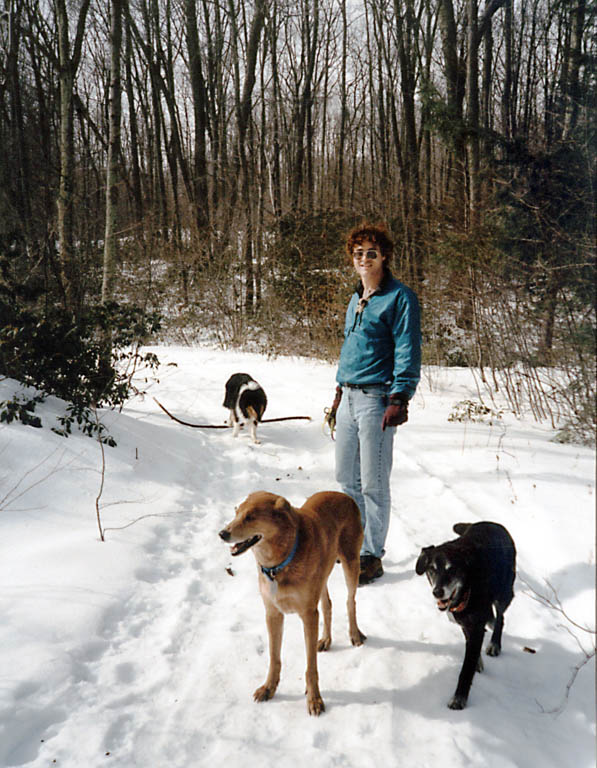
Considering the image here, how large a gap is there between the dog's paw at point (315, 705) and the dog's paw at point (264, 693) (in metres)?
0.16

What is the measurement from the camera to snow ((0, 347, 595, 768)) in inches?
40.5

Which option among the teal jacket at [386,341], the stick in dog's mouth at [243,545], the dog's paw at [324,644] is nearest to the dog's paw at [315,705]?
the dog's paw at [324,644]

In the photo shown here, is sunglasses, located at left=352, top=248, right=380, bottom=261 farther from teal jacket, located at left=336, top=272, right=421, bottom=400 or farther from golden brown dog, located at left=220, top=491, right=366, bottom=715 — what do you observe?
golden brown dog, located at left=220, top=491, right=366, bottom=715

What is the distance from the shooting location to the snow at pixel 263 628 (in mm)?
1028

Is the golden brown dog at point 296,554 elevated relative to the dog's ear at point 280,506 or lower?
lower

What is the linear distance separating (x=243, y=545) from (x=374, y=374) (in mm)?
1247

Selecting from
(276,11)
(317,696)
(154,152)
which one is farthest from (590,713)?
(154,152)

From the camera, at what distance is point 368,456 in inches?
97.6

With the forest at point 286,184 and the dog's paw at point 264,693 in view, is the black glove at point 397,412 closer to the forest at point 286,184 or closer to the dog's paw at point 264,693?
the forest at point 286,184

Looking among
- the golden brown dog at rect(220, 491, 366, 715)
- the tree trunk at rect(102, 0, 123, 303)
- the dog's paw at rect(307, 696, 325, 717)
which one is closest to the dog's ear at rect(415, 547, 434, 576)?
the golden brown dog at rect(220, 491, 366, 715)

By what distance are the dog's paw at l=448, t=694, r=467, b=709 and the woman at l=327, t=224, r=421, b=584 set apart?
948mm

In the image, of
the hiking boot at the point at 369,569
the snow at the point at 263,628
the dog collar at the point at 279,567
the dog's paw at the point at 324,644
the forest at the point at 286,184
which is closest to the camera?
the snow at the point at 263,628

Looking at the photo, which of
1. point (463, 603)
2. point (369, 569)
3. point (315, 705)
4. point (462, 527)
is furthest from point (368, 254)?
point (315, 705)

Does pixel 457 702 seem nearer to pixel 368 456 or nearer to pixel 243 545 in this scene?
pixel 243 545
